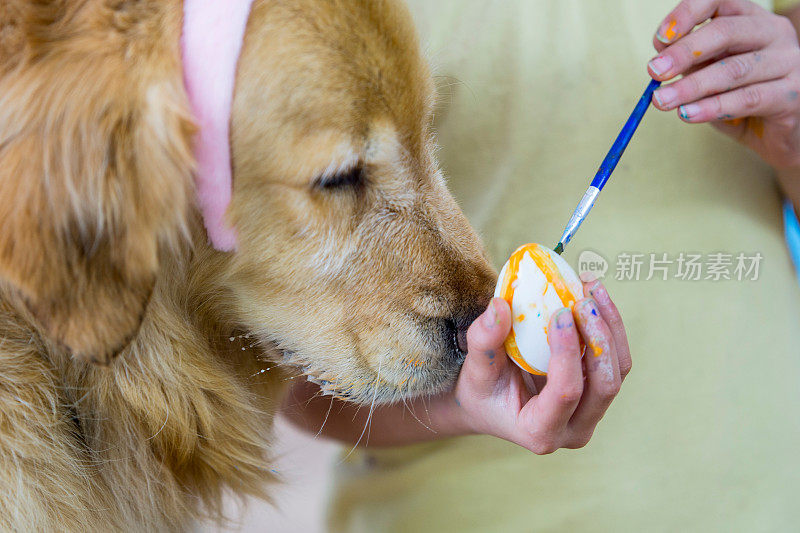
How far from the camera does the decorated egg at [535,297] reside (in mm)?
808

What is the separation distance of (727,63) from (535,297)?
20.2 inches

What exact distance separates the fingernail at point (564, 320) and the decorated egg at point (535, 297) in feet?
0.22

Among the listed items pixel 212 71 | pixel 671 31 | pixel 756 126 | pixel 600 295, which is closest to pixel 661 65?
pixel 671 31

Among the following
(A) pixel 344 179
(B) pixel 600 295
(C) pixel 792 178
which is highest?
(A) pixel 344 179

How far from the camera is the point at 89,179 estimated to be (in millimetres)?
706

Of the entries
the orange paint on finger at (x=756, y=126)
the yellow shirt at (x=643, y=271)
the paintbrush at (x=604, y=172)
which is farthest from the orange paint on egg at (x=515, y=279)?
the orange paint on finger at (x=756, y=126)

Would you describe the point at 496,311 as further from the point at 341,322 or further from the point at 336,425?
the point at 336,425

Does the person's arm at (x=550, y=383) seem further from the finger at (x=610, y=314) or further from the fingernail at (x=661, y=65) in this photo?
the fingernail at (x=661, y=65)

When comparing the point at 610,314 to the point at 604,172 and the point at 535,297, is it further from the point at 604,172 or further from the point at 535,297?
the point at 604,172

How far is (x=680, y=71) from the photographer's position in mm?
995

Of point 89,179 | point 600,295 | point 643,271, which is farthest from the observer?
point 643,271

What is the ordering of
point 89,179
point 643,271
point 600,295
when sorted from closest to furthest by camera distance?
point 89,179
point 600,295
point 643,271

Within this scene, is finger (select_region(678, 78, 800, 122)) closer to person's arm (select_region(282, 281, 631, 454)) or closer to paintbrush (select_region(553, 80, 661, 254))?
paintbrush (select_region(553, 80, 661, 254))

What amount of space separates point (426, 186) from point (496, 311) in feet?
0.85
